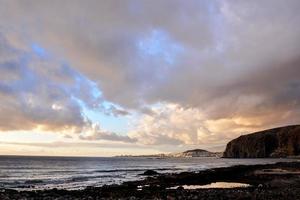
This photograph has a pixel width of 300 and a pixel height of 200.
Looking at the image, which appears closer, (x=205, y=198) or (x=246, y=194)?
(x=205, y=198)

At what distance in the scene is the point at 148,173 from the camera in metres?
80.9

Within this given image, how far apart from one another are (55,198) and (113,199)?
5.01 metres

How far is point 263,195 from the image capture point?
32281 mm

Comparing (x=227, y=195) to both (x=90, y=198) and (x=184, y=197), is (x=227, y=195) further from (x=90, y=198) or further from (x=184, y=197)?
(x=90, y=198)

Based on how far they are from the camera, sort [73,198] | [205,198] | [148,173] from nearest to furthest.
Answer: [205,198] < [73,198] < [148,173]

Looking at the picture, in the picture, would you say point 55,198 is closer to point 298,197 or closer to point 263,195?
point 263,195

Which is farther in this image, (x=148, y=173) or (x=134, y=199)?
(x=148, y=173)

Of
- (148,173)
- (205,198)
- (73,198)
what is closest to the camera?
(205,198)

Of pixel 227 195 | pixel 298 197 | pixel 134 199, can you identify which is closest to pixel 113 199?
pixel 134 199

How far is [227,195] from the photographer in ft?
106

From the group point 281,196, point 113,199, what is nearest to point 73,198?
point 113,199

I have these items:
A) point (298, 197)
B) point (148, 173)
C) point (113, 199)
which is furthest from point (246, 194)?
point (148, 173)

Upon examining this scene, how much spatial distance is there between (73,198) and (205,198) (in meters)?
11.0

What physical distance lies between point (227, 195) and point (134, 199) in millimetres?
7783
